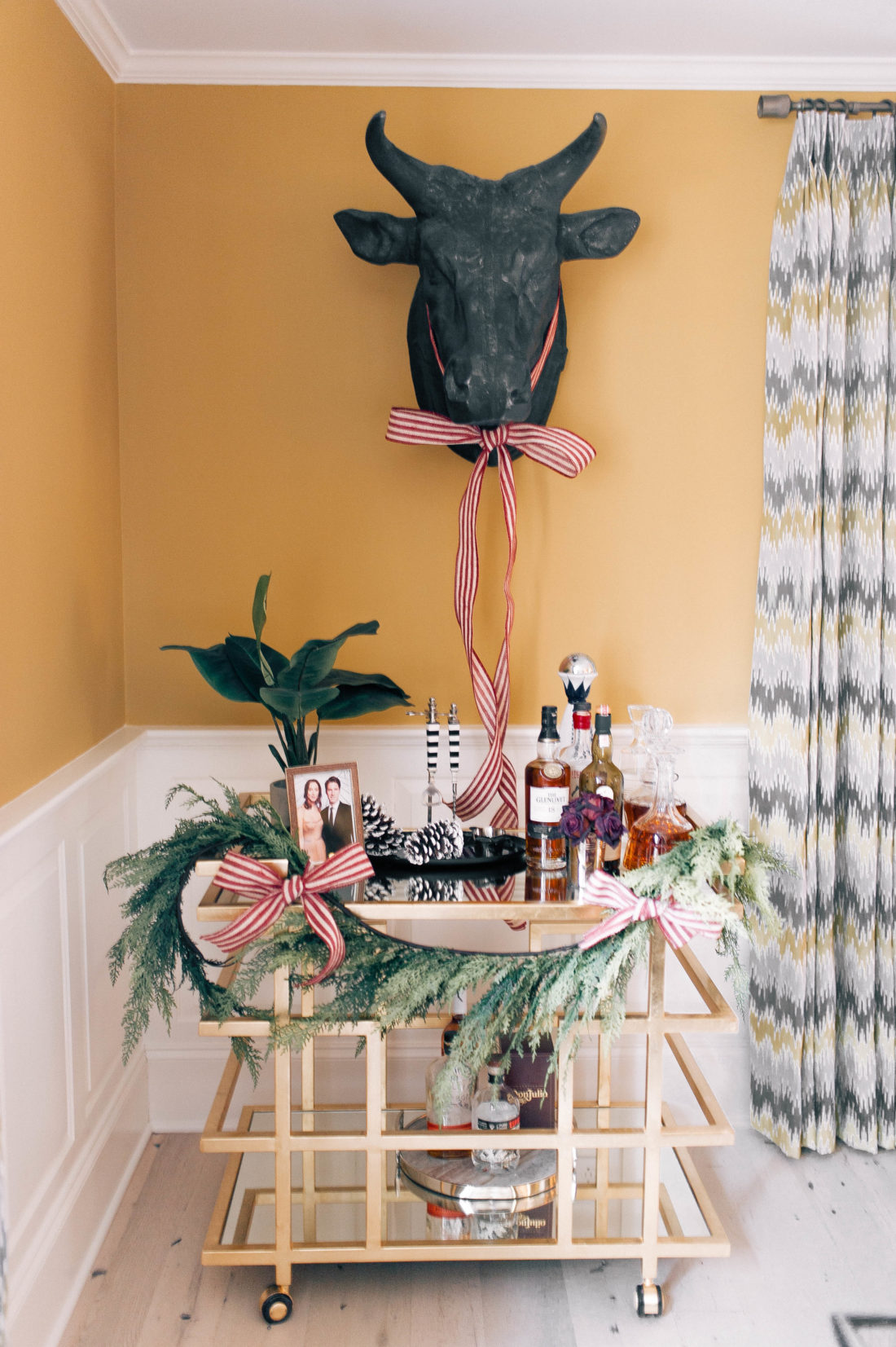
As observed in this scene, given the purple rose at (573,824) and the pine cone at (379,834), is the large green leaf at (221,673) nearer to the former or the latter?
the pine cone at (379,834)

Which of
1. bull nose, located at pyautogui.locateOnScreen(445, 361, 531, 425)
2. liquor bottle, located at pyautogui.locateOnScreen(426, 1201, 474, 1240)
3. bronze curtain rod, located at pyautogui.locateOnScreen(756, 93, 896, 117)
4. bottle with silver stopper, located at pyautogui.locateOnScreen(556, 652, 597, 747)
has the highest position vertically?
bronze curtain rod, located at pyautogui.locateOnScreen(756, 93, 896, 117)

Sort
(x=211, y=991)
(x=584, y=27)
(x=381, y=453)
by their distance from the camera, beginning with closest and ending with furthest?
(x=211, y=991) → (x=584, y=27) → (x=381, y=453)

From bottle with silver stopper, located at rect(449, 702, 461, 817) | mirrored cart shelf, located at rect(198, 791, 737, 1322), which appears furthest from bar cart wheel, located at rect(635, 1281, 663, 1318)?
bottle with silver stopper, located at rect(449, 702, 461, 817)

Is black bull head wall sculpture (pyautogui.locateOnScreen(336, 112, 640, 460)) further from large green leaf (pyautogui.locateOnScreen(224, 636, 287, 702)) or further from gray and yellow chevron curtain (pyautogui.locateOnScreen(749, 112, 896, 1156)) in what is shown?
large green leaf (pyautogui.locateOnScreen(224, 636, 287, 702))

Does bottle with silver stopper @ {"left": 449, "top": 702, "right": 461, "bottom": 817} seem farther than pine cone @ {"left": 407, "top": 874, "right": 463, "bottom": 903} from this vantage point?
Yes

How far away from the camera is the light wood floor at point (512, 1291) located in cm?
175

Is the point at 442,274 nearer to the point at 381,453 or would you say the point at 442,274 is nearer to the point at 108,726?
the point at 381,453

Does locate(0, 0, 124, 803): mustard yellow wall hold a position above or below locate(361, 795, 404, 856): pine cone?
above

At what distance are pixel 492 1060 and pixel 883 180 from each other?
85.2 inches

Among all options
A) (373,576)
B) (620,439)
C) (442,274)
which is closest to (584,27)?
(442,274)

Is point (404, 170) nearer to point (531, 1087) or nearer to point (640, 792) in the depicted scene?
point (640, 792)

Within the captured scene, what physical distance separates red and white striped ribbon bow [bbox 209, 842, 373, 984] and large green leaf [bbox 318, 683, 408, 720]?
1.32ft

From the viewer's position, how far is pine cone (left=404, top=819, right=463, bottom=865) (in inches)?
74.6

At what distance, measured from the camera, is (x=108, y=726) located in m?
2.20
